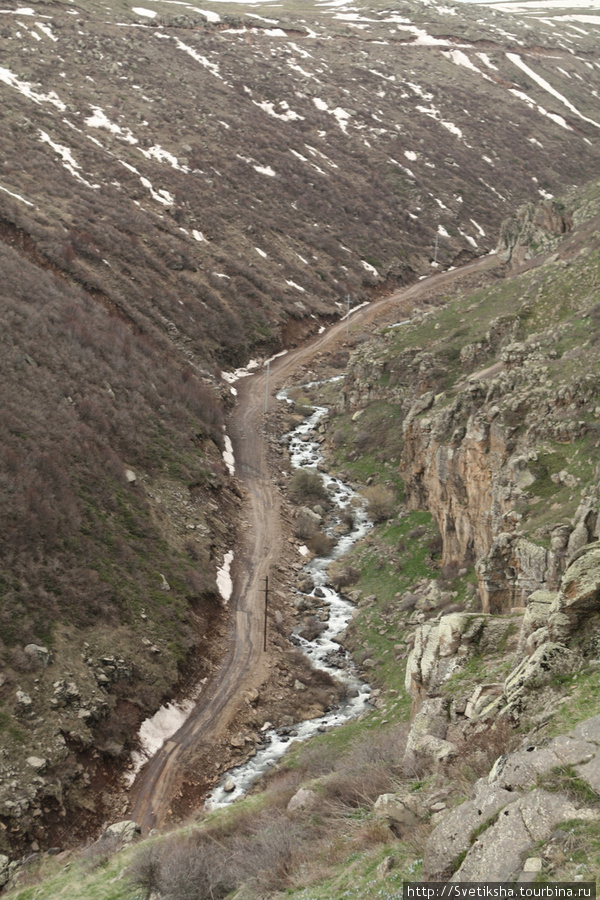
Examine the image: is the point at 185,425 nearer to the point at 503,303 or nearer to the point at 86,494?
the point at 86,494

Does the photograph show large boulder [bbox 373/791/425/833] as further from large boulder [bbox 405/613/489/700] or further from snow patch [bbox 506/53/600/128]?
snow patch [bbox 506/53/600/128]

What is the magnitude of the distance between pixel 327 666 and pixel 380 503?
497 inches

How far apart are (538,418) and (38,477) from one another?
21.8 m

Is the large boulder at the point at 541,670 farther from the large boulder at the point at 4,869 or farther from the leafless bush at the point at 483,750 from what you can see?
the large boulder at the point at 4,869

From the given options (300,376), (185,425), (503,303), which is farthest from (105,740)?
(300,376)

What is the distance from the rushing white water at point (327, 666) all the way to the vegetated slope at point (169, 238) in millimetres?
Result: 4529

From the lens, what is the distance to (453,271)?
84312 mm

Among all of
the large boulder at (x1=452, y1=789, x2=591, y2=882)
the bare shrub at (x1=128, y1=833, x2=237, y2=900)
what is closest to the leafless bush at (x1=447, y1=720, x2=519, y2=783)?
the large boulder at (x1=452, y1=789, x2=591, y2=882)

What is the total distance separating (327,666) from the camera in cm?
3250

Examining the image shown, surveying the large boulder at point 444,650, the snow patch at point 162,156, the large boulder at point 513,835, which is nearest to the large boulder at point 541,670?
the large boulder at point 513,835

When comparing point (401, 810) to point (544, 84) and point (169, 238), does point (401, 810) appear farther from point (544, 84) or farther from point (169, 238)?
point (544, 84)

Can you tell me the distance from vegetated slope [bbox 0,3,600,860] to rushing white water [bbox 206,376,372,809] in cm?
453

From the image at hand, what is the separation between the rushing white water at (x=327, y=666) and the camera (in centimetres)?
2677

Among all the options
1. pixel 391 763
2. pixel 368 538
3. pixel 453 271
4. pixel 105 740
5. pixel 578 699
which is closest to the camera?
pixel 578 699
